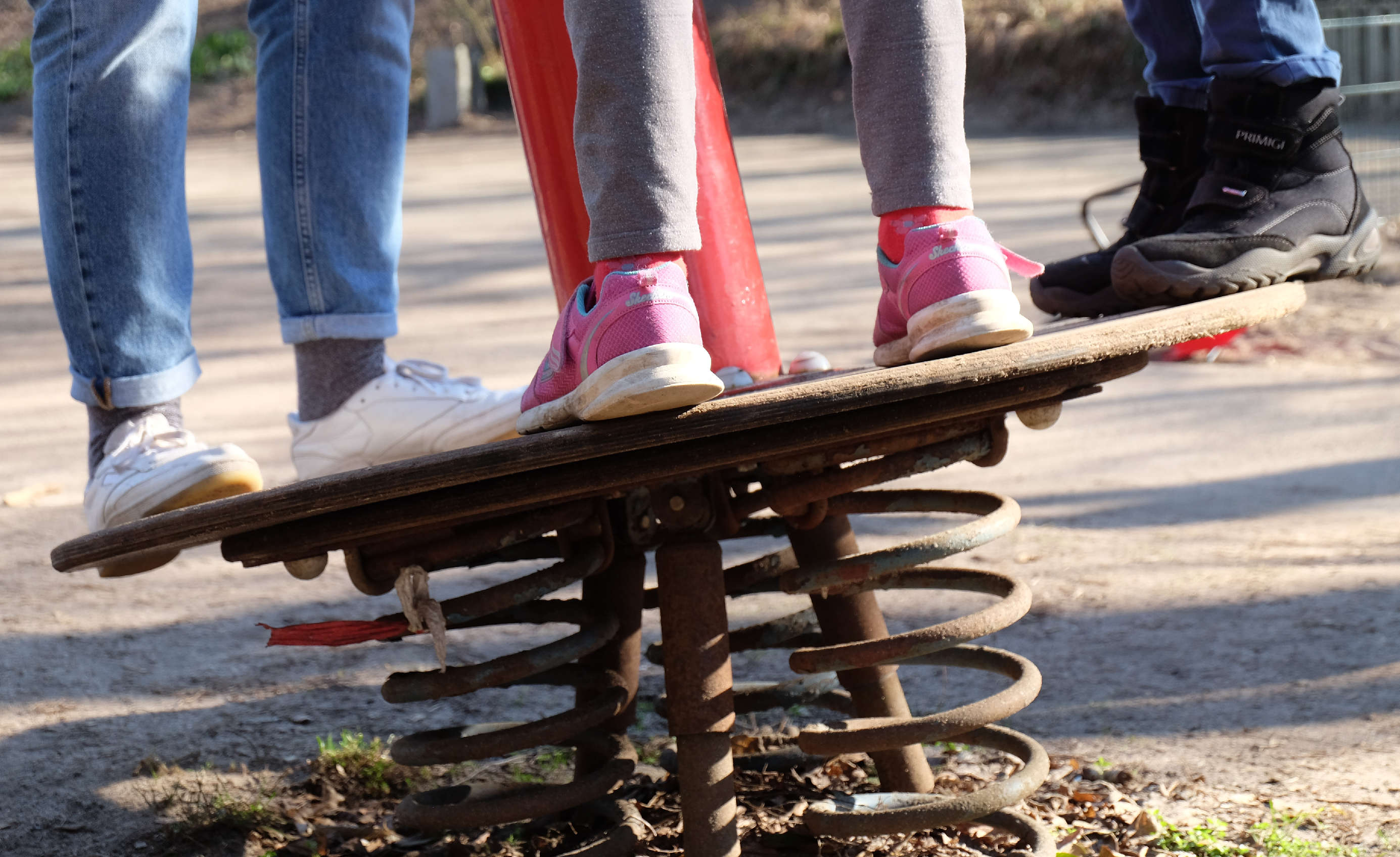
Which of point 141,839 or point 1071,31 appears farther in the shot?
point 1071,31

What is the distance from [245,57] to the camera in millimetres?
20062

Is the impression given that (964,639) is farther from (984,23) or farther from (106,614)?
(984,23)

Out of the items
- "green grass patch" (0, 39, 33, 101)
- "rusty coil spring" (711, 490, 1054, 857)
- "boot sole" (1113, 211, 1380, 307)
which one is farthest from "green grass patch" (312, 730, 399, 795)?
"green grass patch" (0, 39, 33, 101)

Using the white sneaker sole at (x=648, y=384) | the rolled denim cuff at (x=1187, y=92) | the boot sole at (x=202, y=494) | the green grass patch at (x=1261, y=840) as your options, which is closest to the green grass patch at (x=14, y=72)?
the boot sole at (x=202, y=494)

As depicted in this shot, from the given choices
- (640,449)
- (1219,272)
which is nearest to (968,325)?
(640,449)

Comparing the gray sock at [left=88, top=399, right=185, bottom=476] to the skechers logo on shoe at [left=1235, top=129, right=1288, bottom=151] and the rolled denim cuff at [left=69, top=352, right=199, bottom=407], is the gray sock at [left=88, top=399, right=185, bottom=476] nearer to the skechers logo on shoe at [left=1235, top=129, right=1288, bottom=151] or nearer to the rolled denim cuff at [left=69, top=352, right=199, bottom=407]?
the rolled denim cuff at [left=69, top=352, right=199, bottom=407]

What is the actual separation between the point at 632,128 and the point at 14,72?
69.1ft

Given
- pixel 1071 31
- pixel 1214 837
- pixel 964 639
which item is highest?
pixel 1071 31

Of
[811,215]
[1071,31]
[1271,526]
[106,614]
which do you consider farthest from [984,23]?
[106,614]

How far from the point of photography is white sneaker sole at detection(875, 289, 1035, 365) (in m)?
1.48

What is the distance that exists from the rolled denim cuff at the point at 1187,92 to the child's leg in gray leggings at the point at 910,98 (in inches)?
27.1

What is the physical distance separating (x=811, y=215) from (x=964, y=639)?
22.9 ft

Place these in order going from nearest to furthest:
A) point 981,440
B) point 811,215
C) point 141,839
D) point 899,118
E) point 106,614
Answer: point 899,118 < point 981,440 < point 141,839 < point 106,614 < point 811,215

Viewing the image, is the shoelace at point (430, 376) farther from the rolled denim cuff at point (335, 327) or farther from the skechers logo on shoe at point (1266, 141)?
the skechers logo on shoe at point (1266, 141)
